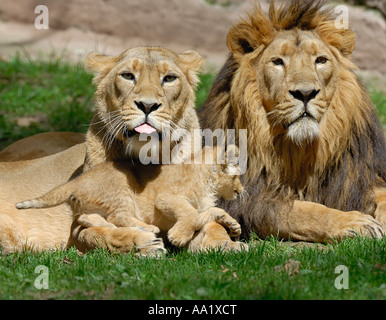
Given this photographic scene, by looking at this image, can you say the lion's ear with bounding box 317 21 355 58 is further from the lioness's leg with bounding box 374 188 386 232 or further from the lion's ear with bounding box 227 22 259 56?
the lioness's leg with bounding box 374 188 386 232

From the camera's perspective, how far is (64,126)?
9.53m

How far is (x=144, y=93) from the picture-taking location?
5.14 metres

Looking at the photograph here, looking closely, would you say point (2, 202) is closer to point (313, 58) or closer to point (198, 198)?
point (198, 198)

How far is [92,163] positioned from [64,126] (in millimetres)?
3932

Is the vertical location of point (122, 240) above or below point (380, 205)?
below

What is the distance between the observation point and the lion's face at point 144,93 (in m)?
5.14

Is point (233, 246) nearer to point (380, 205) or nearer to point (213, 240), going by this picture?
point (213, 240)

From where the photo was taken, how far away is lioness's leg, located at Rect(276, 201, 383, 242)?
5582 millimetres

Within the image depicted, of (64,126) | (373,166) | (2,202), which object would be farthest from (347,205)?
(64,126)

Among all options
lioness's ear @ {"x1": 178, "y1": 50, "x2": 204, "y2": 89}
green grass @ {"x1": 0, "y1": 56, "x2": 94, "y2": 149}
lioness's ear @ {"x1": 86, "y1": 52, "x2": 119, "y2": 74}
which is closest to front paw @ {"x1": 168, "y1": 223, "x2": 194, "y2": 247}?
lioness's ear @ {"x1": 178, "y1": 50, "x2": 204, "y2": 89}

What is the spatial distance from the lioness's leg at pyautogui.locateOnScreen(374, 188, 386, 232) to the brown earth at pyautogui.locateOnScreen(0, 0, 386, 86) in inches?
220

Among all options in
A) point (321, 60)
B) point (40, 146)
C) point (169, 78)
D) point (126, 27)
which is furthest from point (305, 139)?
point (126, 27)

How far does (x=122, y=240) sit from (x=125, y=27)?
6747mm

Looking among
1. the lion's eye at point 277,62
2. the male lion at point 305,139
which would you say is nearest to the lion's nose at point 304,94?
the male lion at point 305,139
